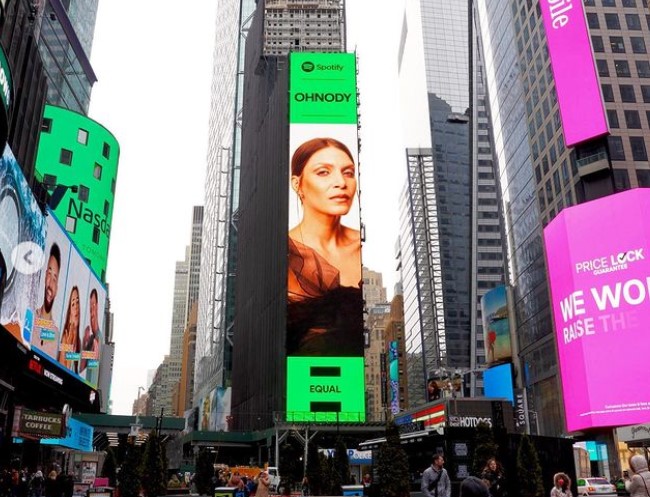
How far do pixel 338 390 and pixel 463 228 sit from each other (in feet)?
307

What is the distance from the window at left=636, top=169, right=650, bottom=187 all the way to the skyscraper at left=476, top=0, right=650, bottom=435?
0.09 m

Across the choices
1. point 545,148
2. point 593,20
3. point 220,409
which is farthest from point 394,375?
point 593,20

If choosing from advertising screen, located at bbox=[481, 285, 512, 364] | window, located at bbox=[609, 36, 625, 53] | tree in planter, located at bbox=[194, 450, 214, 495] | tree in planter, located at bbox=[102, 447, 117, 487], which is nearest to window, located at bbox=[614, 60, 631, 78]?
window, located at bbox=[609, 36, 625, 53]

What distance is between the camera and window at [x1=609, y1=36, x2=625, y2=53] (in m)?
71.8

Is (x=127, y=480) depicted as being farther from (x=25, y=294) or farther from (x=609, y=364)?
(x=609, y=364)

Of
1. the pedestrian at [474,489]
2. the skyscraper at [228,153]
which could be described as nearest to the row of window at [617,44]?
the skyscraper at [228,153]

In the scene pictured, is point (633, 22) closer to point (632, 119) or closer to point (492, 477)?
point (632, 119)

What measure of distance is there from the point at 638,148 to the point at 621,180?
172 inches

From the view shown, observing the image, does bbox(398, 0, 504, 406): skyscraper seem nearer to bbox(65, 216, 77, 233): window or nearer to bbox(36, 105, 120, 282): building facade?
bbox(36, 105, 120, 282): building facade

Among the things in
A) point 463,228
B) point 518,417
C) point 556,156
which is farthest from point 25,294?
point 463,228

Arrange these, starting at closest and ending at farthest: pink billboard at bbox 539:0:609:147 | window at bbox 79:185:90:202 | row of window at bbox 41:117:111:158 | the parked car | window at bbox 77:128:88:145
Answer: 1. the parked car
2. row of window at bbox 41:117:111:158
3. window at bbox 79:185:90:202
4. window at bbox 77:128:88:145
5. pink billboard at bbox 539:0:609:147

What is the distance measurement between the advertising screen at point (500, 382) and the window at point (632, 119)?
35.2 meters

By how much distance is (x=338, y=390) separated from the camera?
8175 centimetres

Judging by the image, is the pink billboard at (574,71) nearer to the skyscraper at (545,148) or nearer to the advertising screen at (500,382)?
the skyscraper at (545,148)
